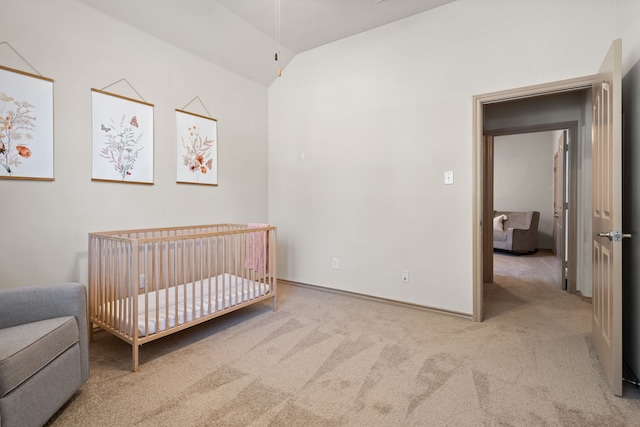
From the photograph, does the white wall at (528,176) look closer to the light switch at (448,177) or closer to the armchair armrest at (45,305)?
the light switch at (448,177)

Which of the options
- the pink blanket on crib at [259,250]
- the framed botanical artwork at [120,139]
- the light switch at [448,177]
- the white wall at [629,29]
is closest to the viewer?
the white wall at [629,29]

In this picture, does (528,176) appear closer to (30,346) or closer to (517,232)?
(517,232)

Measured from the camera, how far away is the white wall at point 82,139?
1957mm

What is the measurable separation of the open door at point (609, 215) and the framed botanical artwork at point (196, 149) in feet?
9.89

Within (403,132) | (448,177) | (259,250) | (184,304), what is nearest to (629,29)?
(448,177)

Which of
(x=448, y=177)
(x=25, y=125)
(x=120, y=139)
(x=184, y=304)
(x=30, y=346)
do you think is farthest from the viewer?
Result: (x=448, y=177)

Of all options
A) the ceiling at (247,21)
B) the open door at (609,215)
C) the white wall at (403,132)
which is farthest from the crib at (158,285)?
the open door at (609,215)

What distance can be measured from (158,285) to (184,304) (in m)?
0.25

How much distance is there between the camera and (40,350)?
51.5 inches

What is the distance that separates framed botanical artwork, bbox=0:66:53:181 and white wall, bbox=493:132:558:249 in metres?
7.31

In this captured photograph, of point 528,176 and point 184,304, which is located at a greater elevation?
point 528,176

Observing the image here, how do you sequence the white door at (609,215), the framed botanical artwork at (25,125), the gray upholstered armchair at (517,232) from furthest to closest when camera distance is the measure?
the gray upholstered armchair at (517,232) < the framed botanical artwork at (25,125) < the white door at (609,215)

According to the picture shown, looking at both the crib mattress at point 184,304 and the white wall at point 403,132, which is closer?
the crib mattress at point 184,304

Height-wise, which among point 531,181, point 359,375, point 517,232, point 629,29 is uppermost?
point 629,29
